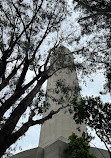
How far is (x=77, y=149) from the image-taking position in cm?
1041

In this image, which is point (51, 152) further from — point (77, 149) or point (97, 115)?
point (97, 115)

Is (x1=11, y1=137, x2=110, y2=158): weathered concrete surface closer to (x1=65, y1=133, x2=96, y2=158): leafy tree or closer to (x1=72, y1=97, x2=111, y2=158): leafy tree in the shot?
(x1=65, y1=133, x2=96, y2=158): leafy tree

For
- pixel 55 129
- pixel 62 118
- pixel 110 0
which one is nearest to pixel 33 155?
pixel 55 129

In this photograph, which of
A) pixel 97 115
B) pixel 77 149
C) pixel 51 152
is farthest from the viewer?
pixel 51 152

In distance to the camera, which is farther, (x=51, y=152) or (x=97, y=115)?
(x=51, y=152)

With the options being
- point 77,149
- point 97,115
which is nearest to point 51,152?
point 77,149

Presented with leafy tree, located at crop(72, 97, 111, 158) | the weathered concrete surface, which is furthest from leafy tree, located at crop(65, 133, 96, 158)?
leafy tree, located at crop(72, 97, 111, 158)

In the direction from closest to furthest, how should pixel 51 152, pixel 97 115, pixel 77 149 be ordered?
pixel 97 115, pixel 77 149, pixel 51 152

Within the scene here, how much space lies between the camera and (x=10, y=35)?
406 inches

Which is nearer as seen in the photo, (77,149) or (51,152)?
(77,149)

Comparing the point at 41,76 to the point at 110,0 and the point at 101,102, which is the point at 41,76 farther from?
the point at 110,0

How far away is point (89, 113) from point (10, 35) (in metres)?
5.81

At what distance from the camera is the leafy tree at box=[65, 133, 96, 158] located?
1010 centimetres

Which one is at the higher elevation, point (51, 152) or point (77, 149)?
point (77, 149)
